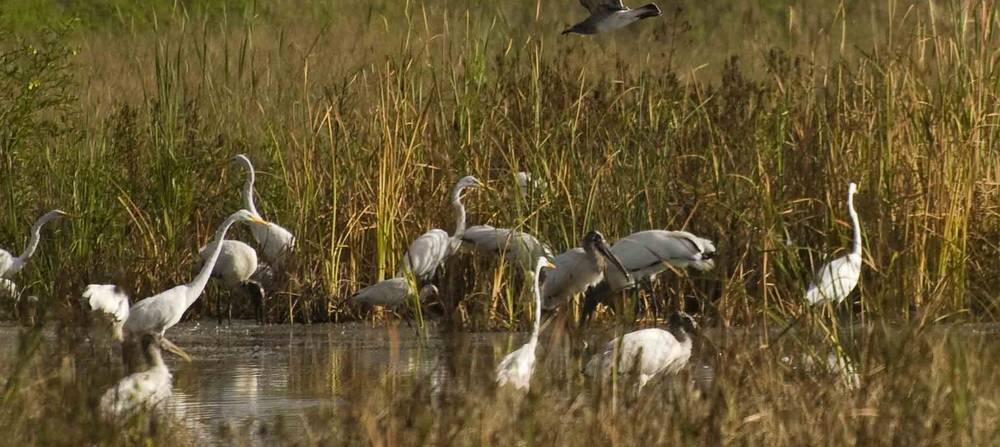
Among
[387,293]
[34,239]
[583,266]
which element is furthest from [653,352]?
[34,239]

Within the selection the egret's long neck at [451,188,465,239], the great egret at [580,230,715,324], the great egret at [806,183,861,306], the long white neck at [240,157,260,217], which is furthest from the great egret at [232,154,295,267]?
the great egret at [806,183,861,306]

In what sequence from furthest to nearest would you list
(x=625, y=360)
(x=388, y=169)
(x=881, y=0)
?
(x=881, y=0), (x=388, y=169), (x=625, y=360)

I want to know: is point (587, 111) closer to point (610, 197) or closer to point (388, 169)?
point (610, 197)

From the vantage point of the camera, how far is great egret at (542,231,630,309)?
27.7 feet

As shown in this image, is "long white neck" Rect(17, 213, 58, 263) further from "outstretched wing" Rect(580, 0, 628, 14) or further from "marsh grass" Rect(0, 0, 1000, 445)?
"outstretched wing" Rect(580, 0, 628, 14)

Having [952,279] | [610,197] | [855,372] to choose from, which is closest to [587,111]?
[610,197]

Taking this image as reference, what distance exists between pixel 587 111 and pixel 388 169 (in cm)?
121

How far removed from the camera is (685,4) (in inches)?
1198

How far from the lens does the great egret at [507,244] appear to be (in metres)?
8.51

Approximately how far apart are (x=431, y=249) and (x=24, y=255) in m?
2.19

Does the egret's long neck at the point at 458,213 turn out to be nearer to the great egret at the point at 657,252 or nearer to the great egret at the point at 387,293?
the great egret at the point at 387,293

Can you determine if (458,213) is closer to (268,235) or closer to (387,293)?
(387,293)

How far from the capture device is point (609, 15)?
8.59 m

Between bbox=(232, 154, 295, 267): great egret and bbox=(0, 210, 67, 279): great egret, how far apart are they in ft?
3.37
